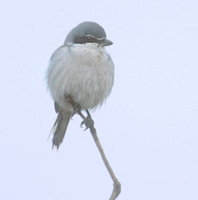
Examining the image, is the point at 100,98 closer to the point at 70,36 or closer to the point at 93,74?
the point at 93,74

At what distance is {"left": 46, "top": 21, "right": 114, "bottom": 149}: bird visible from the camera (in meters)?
5.56

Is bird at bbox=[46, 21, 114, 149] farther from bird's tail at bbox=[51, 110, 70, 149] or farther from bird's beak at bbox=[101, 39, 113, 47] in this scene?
bird's tail at bbox=[51, 110, 70, 149]

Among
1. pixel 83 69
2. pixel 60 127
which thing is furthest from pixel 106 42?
pixel 60 127

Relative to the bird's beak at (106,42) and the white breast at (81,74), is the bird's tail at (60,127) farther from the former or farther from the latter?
the bird's beak at (106,42)

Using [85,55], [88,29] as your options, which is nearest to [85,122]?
[85,55]

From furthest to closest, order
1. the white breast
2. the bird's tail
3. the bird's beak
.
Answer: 1. the bird's tail
2. the bird's beak
3. the white breast

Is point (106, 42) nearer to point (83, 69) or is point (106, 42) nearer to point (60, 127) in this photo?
point (83, 69)

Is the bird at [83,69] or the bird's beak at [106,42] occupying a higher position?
the bird's beak at [106,42]

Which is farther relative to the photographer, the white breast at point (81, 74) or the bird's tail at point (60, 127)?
the bird's tail at point (60, 127)

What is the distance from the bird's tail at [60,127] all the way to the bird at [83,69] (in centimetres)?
57

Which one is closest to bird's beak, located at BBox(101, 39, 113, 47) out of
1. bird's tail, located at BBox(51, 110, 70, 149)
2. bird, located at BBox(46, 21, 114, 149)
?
bird, located at BBox(46, 21, 114, 149)

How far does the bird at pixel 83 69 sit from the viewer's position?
5.56m

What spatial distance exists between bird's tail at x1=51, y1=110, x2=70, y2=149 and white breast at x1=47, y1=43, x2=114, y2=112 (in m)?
0.64

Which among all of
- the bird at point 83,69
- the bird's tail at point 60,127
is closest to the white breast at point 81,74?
the bird at point 83,69
